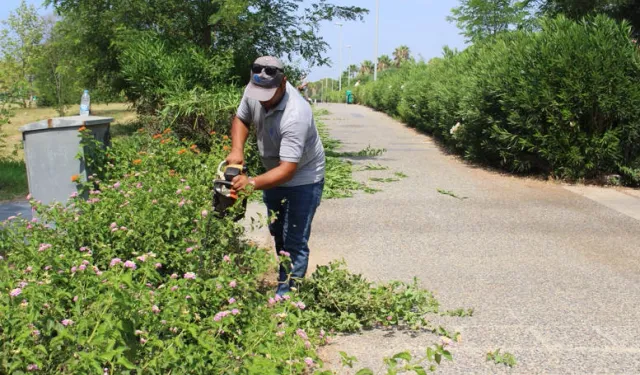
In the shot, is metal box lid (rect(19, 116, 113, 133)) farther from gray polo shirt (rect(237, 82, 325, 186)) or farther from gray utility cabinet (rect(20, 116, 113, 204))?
gray polo shirt (rect(237, 82, 325, 186))

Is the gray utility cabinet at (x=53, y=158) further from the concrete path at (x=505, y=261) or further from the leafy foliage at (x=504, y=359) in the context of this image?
the leafy foliage at (x=504, y=359)

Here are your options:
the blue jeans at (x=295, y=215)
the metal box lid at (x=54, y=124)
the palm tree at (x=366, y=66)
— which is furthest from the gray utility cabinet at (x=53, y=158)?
the palm tree at (x=366, y=66)

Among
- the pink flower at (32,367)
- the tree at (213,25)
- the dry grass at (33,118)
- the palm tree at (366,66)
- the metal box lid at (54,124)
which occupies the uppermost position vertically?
the palm tree at (366,66)

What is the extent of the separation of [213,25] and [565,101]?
5.87 m

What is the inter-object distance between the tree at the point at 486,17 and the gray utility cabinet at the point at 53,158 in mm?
19145

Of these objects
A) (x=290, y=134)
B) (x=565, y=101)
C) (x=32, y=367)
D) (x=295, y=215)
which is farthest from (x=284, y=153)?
(x=565, y=101)

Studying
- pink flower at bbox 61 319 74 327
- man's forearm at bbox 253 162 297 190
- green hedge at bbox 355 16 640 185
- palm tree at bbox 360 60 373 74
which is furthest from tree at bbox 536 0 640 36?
palm tree at bbox 360 60 373 74

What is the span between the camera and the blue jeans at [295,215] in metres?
4.21

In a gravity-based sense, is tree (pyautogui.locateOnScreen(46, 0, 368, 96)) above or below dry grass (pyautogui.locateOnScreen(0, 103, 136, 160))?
above

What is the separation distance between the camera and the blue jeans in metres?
4.21

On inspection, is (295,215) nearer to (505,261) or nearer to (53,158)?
(53,158)

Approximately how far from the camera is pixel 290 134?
3.85 m

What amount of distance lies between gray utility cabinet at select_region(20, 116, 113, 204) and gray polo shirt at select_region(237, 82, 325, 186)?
175 centimetres

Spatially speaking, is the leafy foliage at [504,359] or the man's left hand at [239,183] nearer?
the man's left hand at [239,183]
